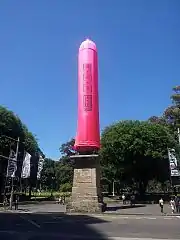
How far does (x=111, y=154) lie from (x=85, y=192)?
95.5 feet

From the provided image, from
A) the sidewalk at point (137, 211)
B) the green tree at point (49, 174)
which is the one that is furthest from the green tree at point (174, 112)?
the green tree at point (49, 174)

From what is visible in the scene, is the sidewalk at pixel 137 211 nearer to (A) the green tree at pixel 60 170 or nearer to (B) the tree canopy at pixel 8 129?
(B) the tree canopy at pixel 8 129

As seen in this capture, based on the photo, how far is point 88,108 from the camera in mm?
38656

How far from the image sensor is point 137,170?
66562 mm

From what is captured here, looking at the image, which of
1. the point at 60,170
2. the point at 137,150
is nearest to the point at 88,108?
the point at 137,150

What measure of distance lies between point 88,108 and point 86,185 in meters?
7.44

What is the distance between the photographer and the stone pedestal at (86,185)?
120 ft

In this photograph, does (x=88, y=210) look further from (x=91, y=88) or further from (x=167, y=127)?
(x=167, y=127)

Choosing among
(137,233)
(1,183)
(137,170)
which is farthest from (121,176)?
(137,233)

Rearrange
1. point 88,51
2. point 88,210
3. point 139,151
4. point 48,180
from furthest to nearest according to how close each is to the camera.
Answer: point 48,180 → point 139,151 → point 88,51 → point 88,210

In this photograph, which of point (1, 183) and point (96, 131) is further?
point (1, 183)

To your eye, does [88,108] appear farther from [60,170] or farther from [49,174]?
[49,174]

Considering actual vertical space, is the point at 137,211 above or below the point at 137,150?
below

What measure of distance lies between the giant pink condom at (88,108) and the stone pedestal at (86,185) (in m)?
1.79
